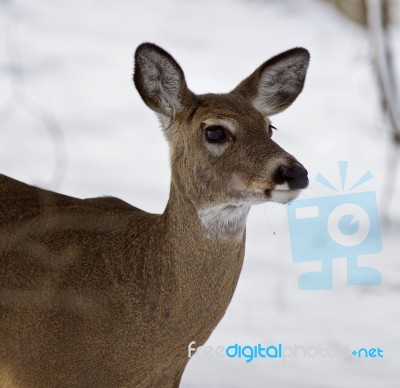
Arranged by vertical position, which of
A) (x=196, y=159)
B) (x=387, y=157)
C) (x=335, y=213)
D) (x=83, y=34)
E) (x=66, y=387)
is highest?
(x=83, y=34)

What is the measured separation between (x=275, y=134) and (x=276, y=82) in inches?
203

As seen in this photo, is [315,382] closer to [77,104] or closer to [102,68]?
[77,104]

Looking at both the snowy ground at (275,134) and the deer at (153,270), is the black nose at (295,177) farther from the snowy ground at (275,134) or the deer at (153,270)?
the snowy ground at (275,134)

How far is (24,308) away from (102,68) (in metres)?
7.34

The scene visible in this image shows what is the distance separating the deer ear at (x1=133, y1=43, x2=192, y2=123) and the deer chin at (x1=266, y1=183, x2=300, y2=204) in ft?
2.16

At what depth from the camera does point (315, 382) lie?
5.38 m

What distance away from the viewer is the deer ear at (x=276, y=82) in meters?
4.32

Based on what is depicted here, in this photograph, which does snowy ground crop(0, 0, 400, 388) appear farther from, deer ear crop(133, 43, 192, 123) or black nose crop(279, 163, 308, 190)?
black nose crop(279, 163, 308, 190)

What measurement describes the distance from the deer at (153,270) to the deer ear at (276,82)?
0.73 feet

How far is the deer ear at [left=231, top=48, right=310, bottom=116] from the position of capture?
4.32 m

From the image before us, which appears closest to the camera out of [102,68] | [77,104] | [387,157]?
[387,157]

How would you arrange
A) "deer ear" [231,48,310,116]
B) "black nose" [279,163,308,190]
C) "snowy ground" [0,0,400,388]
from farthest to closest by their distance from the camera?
"snowy ground" [0,0,400,388], "deer ear" [231,48,310,116], "black nose" [279,163,308,190]

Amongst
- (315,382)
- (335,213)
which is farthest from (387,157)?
(315,382)

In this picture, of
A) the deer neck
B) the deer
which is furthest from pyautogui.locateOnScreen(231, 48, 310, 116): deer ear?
the deer neck
